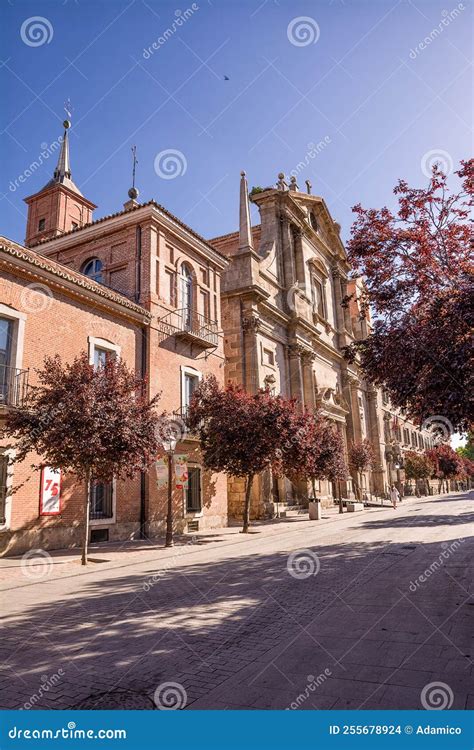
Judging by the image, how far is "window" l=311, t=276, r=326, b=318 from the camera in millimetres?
38000

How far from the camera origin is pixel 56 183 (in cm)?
3928

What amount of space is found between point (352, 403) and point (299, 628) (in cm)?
3806

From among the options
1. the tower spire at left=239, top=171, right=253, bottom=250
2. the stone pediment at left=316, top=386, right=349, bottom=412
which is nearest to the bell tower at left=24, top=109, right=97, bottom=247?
the tower spire at left=239, top=171, right=253, bottom=250

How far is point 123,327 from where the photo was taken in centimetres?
1809

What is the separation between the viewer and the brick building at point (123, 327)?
14.0 m

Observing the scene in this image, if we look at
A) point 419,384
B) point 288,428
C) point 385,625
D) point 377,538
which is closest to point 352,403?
point 288,428

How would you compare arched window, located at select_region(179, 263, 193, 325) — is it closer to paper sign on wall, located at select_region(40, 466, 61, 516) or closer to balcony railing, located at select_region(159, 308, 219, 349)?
balcony railing, located at select_region(159, 308, 219, 349)

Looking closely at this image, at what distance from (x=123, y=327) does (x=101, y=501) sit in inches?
240

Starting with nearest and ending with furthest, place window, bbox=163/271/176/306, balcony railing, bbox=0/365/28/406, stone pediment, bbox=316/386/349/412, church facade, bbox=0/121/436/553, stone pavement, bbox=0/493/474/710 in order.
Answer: stone pavement, bbox=0/493/474/710, balcony railing, bbox=0/365/28/406, church facade, bbox=0/121/436/553, window, bbox=163/271/176/306, stone pediment, bbox=316/386/349/412

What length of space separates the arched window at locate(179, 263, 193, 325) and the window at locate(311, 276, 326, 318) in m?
17.4

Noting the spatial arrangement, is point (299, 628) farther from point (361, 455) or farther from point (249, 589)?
point (361, 455)

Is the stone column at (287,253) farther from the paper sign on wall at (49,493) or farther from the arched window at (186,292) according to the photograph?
the paper sign on wall at (49,493)

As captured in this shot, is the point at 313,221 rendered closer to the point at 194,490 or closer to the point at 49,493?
the point at 194,490

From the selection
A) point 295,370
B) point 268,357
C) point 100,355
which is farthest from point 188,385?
point 295,370
